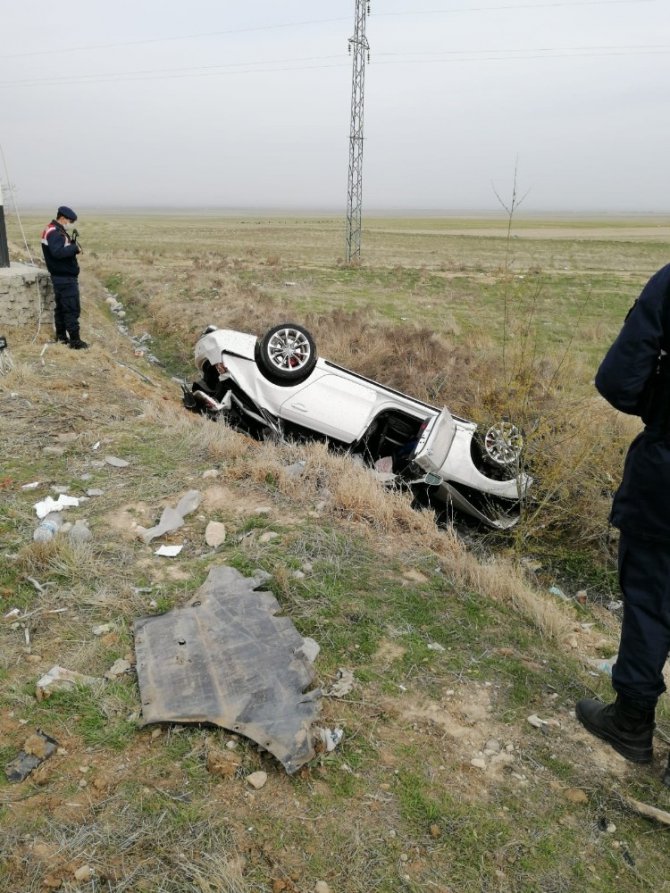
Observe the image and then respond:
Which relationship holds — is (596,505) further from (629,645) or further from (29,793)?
(29,793)

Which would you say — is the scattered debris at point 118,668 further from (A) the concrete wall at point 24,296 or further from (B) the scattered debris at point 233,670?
(A) the concrete wall at point 24,296

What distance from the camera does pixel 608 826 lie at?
2709mm

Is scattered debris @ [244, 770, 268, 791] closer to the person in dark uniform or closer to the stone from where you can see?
the stone

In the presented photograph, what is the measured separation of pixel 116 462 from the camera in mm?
5867

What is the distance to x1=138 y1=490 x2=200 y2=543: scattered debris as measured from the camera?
4.64m

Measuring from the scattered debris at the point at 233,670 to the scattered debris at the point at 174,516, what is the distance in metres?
0.87

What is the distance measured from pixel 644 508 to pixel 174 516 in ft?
10.7

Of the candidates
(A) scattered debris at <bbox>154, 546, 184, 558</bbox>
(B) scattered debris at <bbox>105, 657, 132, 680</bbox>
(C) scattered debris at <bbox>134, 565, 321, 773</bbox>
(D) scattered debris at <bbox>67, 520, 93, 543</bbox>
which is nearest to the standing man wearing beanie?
(D) scattered debris at <bbox>67, 520, 93, 543</bbox>

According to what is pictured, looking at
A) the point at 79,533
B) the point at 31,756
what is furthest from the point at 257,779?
the point at 79,533

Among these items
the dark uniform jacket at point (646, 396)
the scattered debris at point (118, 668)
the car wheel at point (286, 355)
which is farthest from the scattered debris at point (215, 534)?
the dark uniform jacket at point (646, 396)

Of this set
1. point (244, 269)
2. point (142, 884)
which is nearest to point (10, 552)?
point (142, 884)

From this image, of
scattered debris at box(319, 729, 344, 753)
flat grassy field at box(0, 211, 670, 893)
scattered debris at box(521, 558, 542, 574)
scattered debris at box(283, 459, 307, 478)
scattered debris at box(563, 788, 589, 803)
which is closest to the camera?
flat grassy field at box(0, 211, 670, 893)

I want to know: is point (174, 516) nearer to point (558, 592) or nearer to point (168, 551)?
point (168, 551)

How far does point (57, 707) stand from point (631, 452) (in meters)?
2.77
